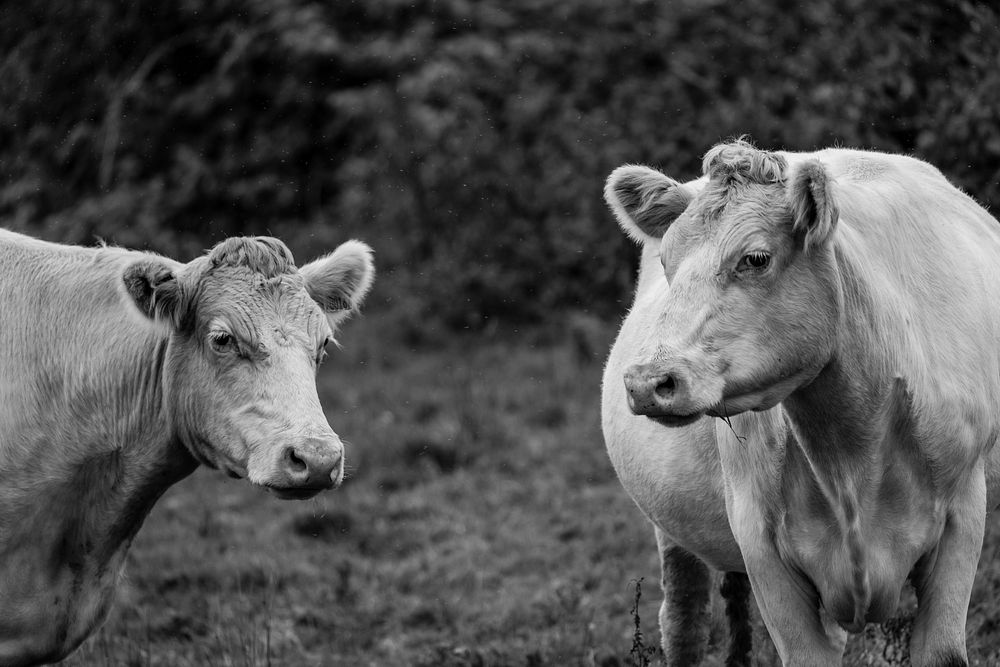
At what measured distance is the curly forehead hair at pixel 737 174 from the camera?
396 centimetres


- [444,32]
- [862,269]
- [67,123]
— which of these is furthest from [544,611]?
[67,123]

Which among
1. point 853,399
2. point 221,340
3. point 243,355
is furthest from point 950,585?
point 221,340

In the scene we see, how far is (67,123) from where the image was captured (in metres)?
13.2

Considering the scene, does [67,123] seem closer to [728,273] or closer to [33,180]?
[33,180]

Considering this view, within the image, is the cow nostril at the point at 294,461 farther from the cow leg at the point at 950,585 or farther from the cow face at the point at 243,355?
the cow leg at the point at 950,585

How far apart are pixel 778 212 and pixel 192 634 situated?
396 cm

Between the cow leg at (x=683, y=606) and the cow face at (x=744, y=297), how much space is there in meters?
1.94

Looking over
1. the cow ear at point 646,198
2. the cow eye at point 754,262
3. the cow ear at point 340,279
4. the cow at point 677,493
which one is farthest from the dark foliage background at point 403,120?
the cow eye at point 754,262

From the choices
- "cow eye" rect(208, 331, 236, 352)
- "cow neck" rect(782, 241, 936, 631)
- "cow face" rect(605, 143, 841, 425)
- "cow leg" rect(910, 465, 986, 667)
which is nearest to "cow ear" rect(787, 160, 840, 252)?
"cow face" rect(605, 143, 841, 425)

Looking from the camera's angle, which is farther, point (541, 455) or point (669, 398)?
point (541, 455)

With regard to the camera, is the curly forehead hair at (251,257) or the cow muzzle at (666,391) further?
the curly forehead hair at (251,257)

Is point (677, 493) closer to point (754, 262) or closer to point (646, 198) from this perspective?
point (646, 198)

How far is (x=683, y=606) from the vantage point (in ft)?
18.5

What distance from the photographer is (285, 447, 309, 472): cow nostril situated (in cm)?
419
